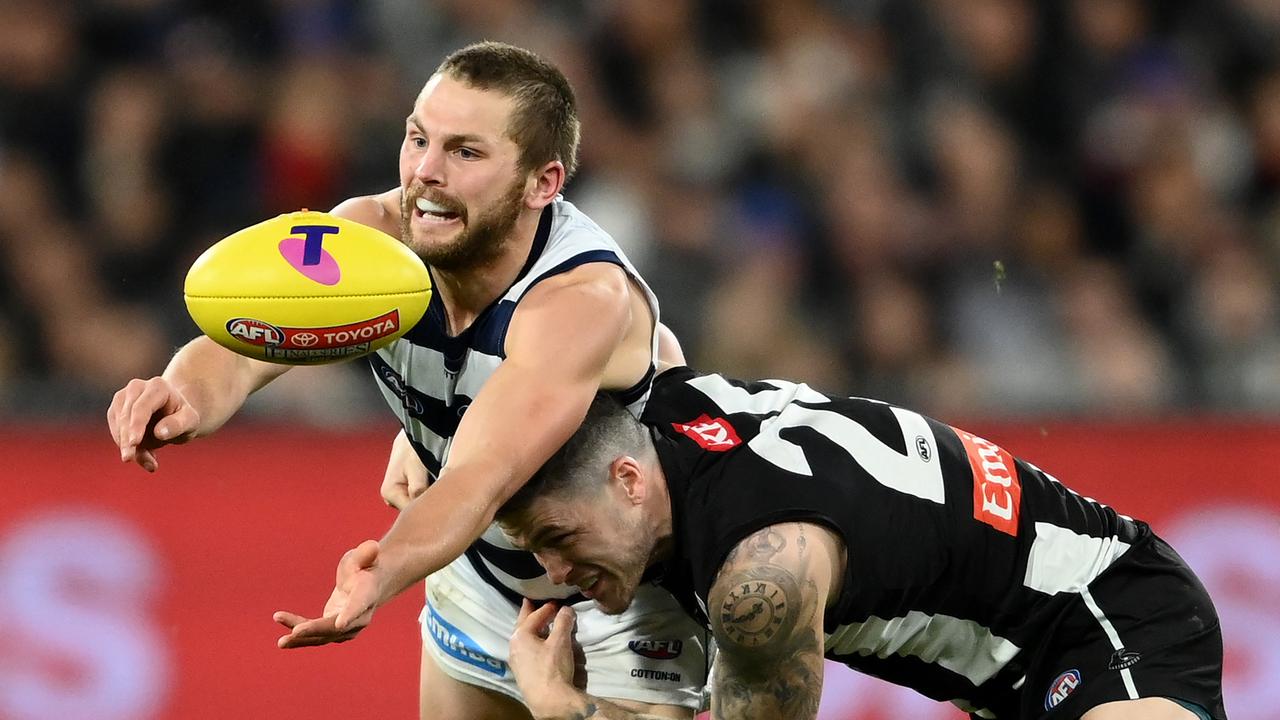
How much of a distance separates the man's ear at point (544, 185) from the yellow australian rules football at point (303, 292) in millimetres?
490

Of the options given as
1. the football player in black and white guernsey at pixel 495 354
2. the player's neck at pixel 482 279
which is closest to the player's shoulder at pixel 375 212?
the football player in black and white guernsey at pixel 495 354

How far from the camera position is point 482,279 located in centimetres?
435

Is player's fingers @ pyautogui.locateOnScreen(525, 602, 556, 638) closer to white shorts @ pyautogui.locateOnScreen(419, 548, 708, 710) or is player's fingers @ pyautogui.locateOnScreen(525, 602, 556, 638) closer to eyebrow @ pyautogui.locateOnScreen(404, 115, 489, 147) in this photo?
white shorts @ pyautogui.locateOnScreen(419, 548, 708, 710)

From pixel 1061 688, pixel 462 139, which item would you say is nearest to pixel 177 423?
pixel 462 139

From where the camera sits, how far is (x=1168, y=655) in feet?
14.3

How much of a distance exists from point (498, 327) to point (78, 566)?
2935 mm

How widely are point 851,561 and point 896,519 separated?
0.58 feet

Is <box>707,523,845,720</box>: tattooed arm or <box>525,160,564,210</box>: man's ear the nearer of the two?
<box>707,523,845,720</box>: tattooed arm

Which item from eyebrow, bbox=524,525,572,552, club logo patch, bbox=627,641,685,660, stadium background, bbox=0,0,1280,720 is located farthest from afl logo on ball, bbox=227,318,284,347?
stadium background, bbox=0,0,1280,720

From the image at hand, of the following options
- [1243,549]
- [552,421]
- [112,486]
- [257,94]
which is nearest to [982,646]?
[552,421]

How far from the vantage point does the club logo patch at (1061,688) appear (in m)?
4.35

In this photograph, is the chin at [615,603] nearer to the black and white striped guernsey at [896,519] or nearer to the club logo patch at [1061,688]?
the black and white striped guernsey at [896,519]

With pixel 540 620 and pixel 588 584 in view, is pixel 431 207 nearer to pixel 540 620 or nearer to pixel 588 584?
pixel 588 584

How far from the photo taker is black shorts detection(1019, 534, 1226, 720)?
4.30 metres
